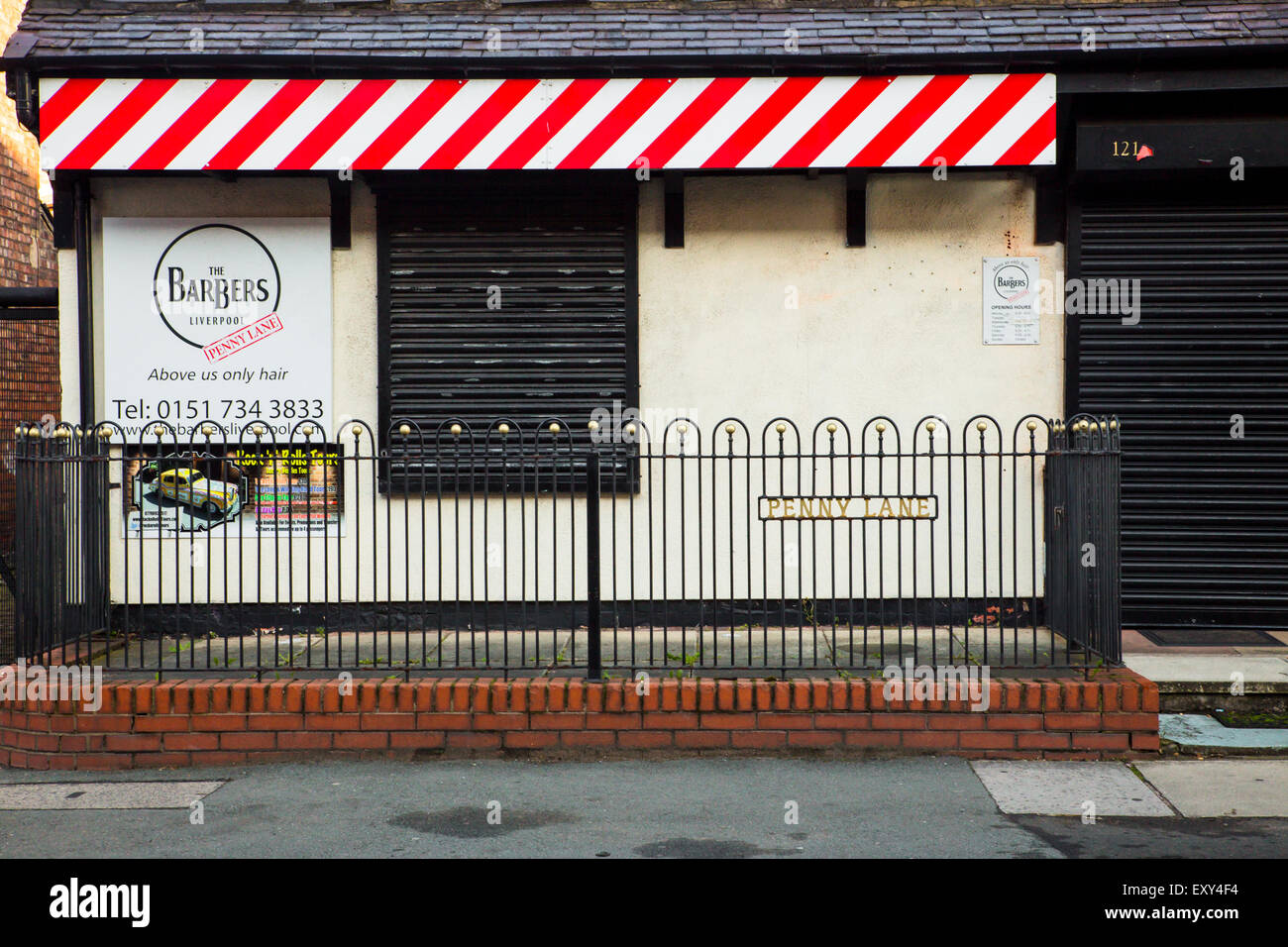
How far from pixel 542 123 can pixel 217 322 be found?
276cm

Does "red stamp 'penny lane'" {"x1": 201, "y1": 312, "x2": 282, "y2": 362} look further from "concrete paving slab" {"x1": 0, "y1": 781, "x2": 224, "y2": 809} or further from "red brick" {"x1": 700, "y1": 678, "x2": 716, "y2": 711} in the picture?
"red brick" {"x1": 700, "y1": 678, "x2": 716, "y2": 711}

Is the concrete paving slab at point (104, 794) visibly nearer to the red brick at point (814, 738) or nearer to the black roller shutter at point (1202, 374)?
the red brick at point (814, 738)

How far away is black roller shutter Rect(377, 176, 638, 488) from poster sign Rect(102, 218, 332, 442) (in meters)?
0.56

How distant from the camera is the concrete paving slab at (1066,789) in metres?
5.73

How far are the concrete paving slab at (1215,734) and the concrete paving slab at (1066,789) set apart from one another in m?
0.65

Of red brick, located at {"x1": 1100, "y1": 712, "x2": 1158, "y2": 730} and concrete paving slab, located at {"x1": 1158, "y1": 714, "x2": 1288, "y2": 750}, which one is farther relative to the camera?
concrete paving slab, located at {"x1": 1158, "y1": 714, "x2": 1288, "y2": 750}

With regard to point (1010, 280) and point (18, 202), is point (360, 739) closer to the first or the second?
point (1010, 280)

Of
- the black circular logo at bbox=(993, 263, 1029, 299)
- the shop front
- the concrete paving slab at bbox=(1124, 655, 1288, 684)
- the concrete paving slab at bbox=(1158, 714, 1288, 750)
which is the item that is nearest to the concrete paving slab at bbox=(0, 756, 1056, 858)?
the concrete paving slab at bbox=(1158, 714, 1288, 750)

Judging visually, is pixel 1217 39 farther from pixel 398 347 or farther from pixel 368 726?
pixel 368 726

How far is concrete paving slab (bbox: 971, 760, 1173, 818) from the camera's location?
5.73 m

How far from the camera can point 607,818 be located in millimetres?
5652

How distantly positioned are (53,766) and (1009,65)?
745 centimetres

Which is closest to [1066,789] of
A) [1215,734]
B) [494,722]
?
[1215,734]

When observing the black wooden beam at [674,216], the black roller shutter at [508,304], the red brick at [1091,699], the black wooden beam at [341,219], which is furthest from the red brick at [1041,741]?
the black wooden beam at [341,219]
